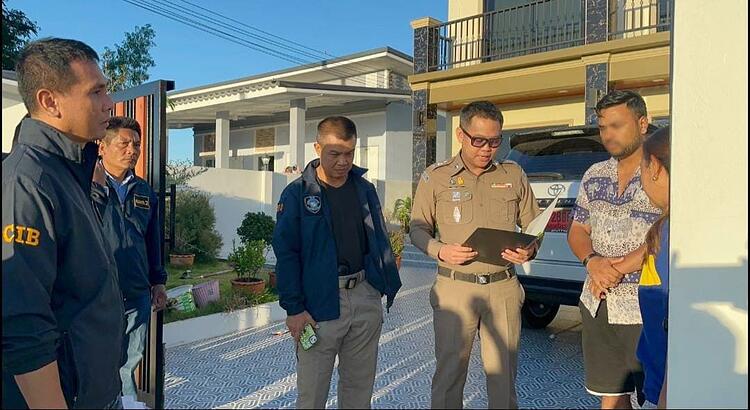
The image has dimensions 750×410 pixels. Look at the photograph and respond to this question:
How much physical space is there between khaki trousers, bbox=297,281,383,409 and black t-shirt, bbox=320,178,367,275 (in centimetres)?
13

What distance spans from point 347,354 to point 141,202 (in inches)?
62.3

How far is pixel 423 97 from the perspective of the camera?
38.5 feet

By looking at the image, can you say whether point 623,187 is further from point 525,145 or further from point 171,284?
point 171,284

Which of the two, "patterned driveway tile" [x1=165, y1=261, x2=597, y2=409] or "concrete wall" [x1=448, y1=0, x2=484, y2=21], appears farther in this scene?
"concrete wall" [x1=448, y1=0, x2=484, y2=21]

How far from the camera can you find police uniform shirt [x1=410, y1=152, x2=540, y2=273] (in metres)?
2.75

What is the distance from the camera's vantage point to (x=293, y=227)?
8.19 feet

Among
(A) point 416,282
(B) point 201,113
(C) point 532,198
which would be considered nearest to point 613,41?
(A) point 416,282

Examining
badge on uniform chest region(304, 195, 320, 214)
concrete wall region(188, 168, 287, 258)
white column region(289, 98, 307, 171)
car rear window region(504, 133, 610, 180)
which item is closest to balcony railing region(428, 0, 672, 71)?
concrete wall region(188, 168, 287, 258)

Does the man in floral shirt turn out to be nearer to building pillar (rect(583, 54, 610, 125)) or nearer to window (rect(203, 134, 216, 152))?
building pillar (rect(583, 54, 610, 125))

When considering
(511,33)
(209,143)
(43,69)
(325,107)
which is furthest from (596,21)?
(209,143)

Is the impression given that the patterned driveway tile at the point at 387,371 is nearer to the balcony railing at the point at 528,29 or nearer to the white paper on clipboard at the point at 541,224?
the white paper on clipboard at the point at 541,224

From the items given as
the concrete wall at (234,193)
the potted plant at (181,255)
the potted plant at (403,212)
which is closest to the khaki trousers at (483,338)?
the potted plant at (181,255)

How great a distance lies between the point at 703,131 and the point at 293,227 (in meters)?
1.71

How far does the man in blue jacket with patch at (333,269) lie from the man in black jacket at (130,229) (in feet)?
3.34
